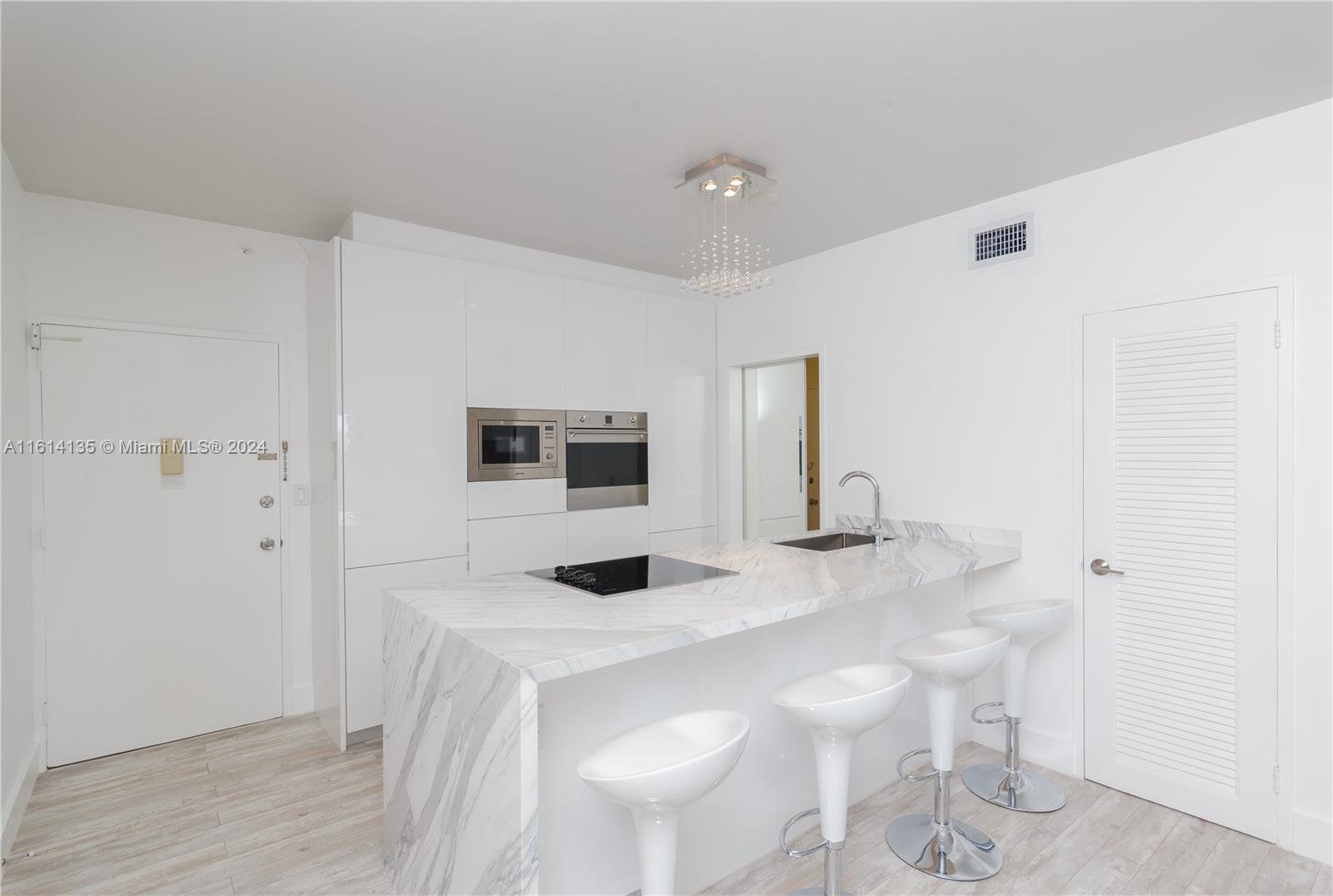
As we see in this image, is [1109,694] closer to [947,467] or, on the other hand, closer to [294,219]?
[947,467]

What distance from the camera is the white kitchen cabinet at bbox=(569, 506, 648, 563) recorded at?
12.8ft

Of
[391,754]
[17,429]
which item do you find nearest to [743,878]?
[391,754]

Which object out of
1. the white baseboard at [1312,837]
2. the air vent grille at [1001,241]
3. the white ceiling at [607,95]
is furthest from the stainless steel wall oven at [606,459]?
the white baseboard at [1312,837]

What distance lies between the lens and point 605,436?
4027mm

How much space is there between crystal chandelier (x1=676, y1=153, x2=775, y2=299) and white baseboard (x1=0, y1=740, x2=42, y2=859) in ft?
10.8

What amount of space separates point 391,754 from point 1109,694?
2.89m

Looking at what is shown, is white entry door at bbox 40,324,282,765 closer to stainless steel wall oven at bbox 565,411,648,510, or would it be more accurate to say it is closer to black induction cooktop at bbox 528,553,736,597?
stainless steel wall oven at bbox 565,411,648,510

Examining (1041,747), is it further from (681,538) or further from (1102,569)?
(681,538)

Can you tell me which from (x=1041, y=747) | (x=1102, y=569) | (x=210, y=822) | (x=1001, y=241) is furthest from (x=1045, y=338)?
(x=210, y=822)

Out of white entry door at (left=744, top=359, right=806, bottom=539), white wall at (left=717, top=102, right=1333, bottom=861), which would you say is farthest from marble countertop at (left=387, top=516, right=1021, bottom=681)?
white entry door at (left=744, top=359, right=806, bottom=539)

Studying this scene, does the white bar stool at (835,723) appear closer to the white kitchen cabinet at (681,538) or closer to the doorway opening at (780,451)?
the white kitchen cabinet at (681,538)

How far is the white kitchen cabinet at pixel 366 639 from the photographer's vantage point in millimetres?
3137

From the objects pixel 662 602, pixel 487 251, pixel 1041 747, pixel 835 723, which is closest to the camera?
pixel 835 723

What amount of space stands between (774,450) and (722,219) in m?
2.06
